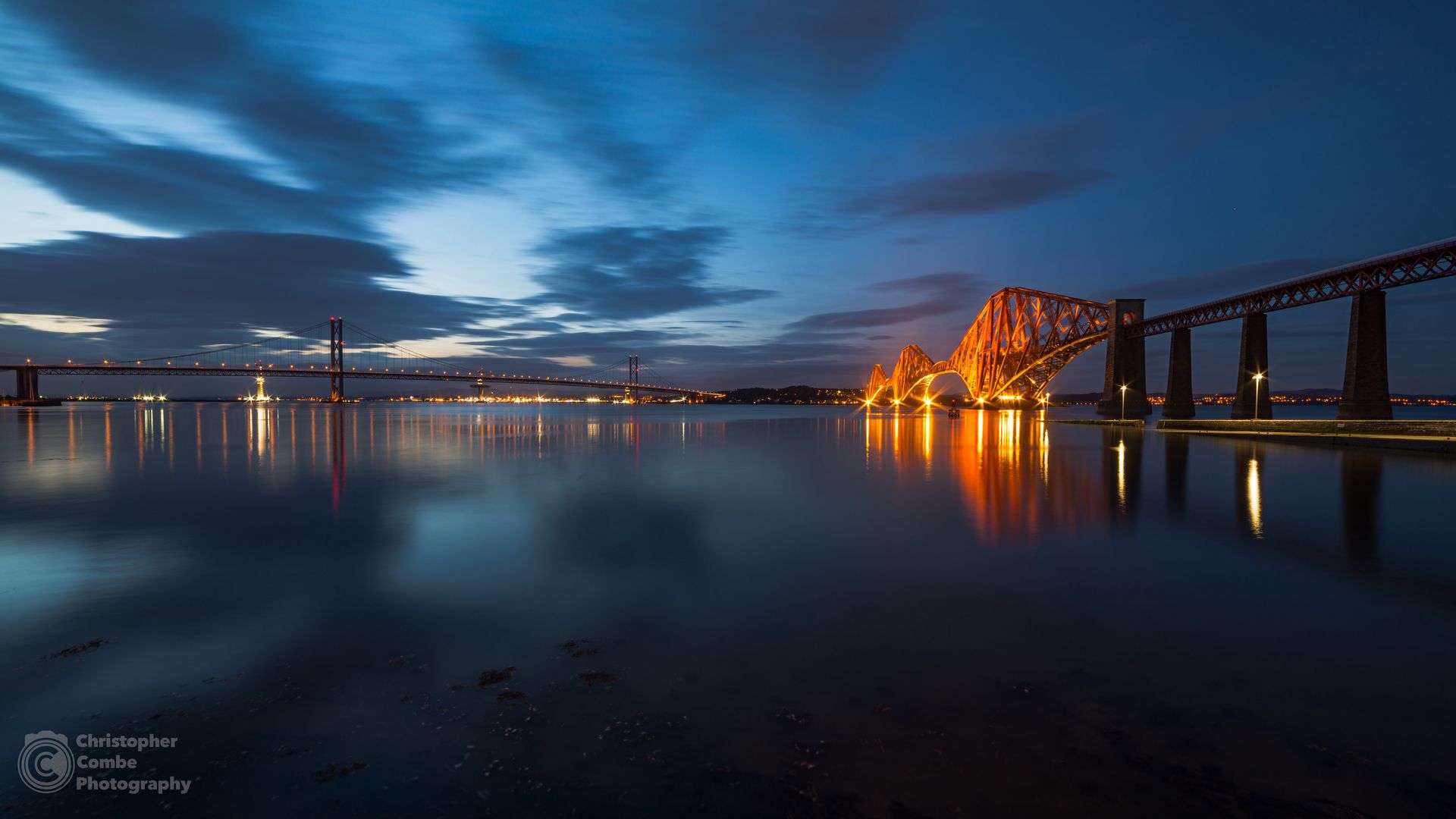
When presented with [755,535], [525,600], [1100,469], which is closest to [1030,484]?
[1100,469]

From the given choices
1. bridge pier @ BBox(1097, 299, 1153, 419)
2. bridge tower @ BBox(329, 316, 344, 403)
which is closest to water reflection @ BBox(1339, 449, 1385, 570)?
bridge pier @ BBox(1097, 299, 1153, 419)

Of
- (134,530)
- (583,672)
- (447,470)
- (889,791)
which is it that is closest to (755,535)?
(583,672)

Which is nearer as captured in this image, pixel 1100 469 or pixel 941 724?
pixel 941 724

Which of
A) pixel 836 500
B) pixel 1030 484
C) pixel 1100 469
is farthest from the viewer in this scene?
pixel 1100 469

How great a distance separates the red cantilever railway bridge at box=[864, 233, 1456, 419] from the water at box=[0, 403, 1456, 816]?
25910 millimetres

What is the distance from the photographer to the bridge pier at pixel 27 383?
12256 centimetres

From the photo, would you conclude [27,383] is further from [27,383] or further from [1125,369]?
[1125,369]

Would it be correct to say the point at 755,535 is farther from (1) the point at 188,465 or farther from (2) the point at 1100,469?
(1) the point at 188,465

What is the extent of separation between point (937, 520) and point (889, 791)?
407 inches

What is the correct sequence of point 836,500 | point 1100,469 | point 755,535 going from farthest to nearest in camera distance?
point 1100,469, point 836,500, point 755,535

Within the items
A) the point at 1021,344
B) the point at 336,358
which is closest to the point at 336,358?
the point at 336,358

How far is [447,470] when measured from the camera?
79.2ft

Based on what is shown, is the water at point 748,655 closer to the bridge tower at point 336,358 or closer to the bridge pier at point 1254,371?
the bridge pier at point 1254,371

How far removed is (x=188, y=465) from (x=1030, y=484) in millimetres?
31559
